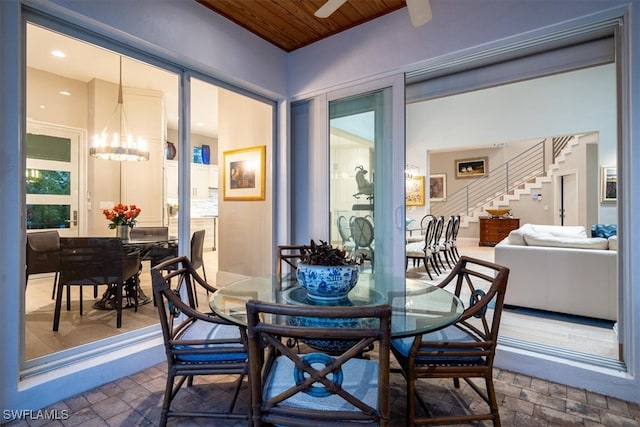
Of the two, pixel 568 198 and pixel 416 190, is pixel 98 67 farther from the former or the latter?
pixel 568 198

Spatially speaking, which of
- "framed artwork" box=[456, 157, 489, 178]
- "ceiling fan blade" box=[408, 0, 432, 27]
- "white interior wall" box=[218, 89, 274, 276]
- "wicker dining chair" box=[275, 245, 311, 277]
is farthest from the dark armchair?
"framed artwork" box=[456, 157, 489, 178]

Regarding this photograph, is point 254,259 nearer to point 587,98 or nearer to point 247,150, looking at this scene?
point 247,150

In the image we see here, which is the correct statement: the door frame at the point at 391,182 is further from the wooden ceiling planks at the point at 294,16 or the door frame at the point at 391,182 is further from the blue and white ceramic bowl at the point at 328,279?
the blue and white ceramic bowl at the point at 328,279

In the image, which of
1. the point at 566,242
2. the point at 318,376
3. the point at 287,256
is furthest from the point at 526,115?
the point at 318,376

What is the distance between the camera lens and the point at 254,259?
4051 millimetres

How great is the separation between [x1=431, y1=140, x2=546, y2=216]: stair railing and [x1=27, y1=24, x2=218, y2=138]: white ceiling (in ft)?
29.4

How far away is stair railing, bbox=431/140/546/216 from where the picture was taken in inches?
376

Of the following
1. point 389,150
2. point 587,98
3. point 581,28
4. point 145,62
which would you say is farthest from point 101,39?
point 587,98

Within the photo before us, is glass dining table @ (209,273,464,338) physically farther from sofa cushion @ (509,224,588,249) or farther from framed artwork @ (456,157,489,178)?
framed artwork @ (456,157,489,178)

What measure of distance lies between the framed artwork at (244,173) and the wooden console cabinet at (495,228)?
25.1 ft

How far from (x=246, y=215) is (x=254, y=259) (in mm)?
586

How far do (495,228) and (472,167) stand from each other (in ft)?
7.98

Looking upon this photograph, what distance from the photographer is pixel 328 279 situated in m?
1.51

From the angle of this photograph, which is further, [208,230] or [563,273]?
[208,230]
